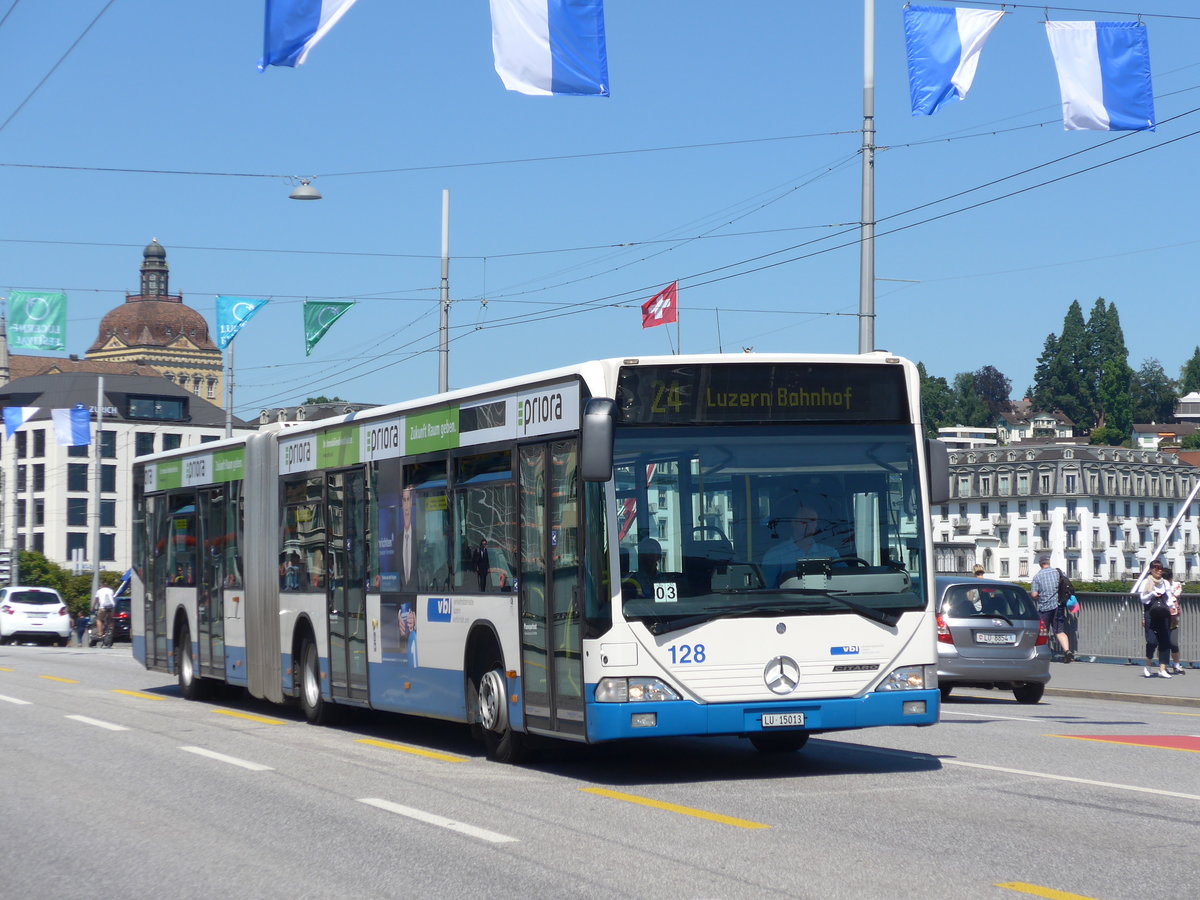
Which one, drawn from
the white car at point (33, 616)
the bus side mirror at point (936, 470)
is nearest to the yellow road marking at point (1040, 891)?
the bus side mirror at point (936, 470)

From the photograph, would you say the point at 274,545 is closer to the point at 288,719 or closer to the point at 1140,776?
the point at 288,719

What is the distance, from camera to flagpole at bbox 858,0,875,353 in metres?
25.0

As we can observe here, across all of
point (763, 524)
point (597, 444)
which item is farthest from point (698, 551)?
point (597, 444)

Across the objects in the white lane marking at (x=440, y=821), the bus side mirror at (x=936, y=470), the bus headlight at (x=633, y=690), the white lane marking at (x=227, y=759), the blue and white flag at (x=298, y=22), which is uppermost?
A: the blue and white flag at (x=298, y=22)

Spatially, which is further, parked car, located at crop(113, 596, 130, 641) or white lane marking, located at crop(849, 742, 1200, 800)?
parked car, located at crop(113, 596, 130, 641)

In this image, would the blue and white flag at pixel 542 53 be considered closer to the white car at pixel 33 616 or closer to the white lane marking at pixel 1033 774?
the white lane marking at pixel 1033 774

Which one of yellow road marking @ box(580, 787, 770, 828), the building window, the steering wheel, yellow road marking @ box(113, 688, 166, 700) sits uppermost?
the building window

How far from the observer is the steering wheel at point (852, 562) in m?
12.1

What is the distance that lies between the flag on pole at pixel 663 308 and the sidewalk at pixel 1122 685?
28.5 feet

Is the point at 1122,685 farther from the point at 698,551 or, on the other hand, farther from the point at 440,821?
the point at 440,821

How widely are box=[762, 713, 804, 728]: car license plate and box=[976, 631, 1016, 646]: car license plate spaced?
986 cm

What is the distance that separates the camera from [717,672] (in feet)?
39.0

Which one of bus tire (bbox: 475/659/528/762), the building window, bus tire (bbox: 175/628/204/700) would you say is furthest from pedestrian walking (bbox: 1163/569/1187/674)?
the building window

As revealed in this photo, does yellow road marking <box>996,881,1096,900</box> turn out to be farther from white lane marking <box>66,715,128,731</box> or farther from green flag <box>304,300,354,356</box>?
green flag <box>304,300,354,356</box>
